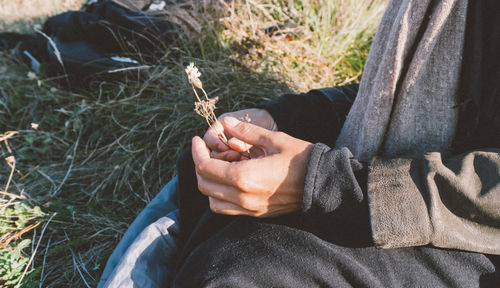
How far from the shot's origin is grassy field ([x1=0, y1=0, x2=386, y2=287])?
5.53ft

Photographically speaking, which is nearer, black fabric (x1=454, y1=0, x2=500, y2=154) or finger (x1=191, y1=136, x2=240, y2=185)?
finger (x1=191, y1=136, x2=240, y2=185)

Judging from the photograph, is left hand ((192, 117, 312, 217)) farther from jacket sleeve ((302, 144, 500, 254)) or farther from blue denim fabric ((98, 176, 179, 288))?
blue denim fabric ((98, 176, 179, 288))

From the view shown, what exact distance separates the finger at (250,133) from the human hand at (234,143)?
1.3 inches

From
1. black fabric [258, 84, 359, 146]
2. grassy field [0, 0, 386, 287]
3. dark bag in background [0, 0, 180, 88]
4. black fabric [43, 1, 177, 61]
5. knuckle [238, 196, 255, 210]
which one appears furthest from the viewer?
black fabric [43, 1, 177, 61]

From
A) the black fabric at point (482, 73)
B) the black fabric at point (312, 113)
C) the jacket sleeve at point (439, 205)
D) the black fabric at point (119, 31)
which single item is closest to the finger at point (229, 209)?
the jacket sleeve at point (439, 205)

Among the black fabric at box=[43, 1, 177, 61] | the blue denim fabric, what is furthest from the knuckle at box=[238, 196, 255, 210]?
the black fabric at box=[43, 1, 177, 61]

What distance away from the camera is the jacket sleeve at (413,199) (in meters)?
0.82

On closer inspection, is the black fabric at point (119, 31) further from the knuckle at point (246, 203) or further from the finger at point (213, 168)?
the knuckle at point (246, 203)

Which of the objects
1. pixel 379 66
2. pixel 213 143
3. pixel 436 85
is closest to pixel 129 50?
pixel 213 143

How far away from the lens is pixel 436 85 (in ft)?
3.69

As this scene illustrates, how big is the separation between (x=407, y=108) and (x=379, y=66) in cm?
19

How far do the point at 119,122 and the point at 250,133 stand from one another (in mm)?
1723

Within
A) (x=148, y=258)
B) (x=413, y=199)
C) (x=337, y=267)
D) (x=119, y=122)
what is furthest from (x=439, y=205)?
(x=119, y=122)

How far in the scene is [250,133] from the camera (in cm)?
102
